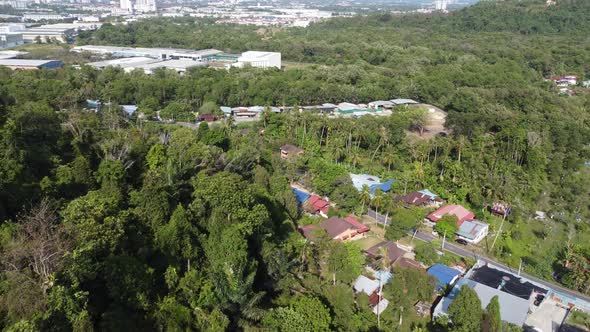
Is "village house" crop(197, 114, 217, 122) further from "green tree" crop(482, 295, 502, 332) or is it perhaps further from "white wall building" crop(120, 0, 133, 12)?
"white wall building" crop(120, 0, 133, 12)

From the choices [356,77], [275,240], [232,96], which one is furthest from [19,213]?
[356,77]

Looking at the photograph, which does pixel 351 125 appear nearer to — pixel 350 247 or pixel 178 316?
pixel 350 247

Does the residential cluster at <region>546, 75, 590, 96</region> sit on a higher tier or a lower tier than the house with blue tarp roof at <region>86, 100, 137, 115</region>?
lower

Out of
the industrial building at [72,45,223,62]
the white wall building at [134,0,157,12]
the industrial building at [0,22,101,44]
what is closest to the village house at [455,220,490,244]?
the industrial building at [72,45,223,62]

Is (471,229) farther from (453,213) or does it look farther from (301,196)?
(301,196)

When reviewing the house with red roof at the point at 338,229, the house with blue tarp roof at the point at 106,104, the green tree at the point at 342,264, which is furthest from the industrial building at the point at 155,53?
the green tree at the point at 342,264

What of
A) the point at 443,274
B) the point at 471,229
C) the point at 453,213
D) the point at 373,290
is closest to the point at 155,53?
the point at 453,213
